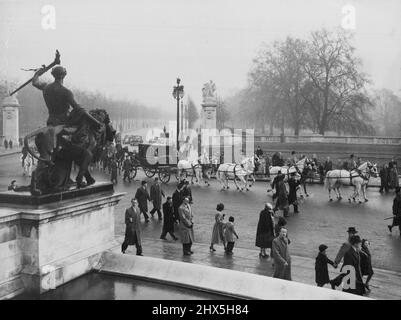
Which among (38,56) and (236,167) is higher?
(38,56)

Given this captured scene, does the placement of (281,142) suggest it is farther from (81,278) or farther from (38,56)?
(81,278)

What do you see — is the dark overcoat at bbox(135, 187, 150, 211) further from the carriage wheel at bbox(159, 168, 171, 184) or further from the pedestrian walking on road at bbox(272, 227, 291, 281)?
the carriage wheel at bbox(159, 168, 171, 184)

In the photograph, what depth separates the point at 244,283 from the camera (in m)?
6.75

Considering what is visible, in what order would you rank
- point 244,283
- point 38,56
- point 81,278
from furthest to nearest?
point 38,56
point 81,278
point 244,283

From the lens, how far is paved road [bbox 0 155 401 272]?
12.0m

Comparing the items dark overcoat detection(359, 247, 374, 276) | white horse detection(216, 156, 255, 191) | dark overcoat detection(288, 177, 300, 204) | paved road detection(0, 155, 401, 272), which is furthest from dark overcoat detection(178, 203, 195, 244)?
white horse detection(216, 156, 255, 191)

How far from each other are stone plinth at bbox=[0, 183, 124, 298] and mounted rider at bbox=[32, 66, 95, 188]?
50 cm

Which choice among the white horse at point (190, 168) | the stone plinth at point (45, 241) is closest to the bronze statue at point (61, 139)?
the stone plinth at point (45, 241)

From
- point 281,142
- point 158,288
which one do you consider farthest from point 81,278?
point 281,142

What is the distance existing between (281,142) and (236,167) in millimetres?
21891

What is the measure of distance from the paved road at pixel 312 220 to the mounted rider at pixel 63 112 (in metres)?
5.46

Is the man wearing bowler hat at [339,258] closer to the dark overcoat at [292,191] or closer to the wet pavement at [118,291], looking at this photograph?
the wet pavement at [118,291]

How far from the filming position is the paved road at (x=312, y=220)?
12.0 m

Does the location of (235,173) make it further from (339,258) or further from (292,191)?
(339,258)
